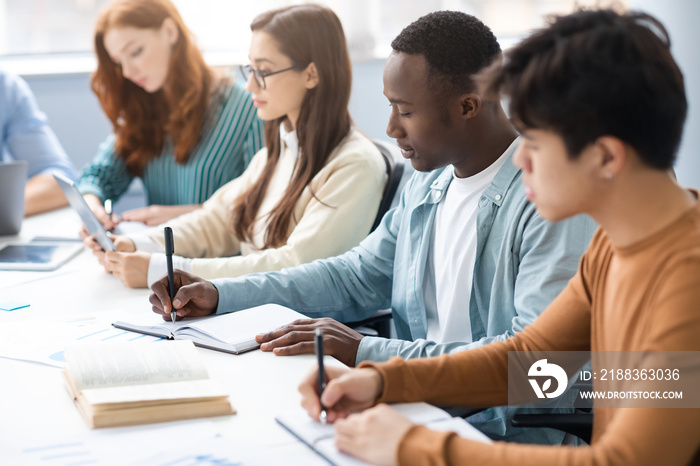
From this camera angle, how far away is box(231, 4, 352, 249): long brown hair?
1.89 metres

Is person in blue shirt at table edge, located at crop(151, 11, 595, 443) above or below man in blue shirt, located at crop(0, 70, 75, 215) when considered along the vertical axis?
above

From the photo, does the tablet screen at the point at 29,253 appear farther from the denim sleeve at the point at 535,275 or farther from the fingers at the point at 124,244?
the denim sleeve at the point at 535,275

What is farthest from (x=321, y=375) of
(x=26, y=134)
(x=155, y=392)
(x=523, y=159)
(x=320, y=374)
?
(x=26, y=134)

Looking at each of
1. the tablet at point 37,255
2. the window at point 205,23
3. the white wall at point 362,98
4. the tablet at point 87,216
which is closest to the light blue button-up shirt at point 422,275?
the tablet at point 87,216

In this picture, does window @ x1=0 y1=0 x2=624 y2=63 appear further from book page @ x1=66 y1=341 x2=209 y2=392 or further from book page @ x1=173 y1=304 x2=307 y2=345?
book page @ x1=66 y1=341 x2=209 y2=392

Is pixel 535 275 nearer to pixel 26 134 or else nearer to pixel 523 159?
pixel 523 159

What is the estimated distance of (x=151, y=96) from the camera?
8.71 feet

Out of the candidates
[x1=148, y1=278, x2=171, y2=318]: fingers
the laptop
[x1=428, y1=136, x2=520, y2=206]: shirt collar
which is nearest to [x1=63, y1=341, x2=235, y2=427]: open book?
[x1=148, y1=278, x2=171, y2=318]: fingers

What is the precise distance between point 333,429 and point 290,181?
110 cm

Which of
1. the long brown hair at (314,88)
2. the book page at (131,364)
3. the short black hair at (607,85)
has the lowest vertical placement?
the book page at (131,364)

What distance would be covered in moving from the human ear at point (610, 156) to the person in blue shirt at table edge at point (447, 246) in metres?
0.35

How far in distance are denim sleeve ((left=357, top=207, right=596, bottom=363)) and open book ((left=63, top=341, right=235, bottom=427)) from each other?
12.2 inches

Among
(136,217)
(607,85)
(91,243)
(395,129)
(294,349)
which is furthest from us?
(136,217)

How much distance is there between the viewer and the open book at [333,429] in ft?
2.77
